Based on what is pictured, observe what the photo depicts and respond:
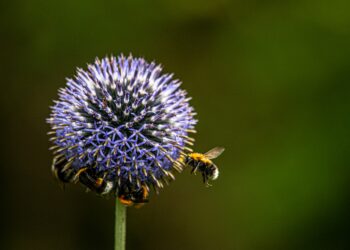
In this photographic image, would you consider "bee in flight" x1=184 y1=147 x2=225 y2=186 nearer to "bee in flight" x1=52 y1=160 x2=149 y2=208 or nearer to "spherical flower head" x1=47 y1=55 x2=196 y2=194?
"spherical flower head" x1=47 y1=55 x2=196 y2=194

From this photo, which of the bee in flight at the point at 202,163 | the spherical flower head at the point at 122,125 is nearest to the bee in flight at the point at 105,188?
the spherical flower head at the point at 122,125

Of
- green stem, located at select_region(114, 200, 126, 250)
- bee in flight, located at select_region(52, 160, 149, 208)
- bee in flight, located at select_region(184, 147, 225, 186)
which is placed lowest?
green stem, located at select_region(114, 200, 126, 250)

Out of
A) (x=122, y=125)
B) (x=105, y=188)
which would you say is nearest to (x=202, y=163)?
(x=122, y=125)

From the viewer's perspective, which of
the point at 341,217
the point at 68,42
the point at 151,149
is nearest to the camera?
the point at 151,149

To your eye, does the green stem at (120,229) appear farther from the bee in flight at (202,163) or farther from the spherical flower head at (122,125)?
the bee in flight at (202,163)

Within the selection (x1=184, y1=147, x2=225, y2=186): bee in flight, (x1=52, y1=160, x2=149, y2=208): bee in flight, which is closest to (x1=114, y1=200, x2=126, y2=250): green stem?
(x1=52, y1=160, x2=149, y2=208): bee in flight

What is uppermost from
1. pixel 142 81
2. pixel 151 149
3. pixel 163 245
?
pixel 142 81

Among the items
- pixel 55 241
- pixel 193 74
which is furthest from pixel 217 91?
pixel 55 241

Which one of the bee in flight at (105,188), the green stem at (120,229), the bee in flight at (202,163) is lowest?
the green stem at (120,229)

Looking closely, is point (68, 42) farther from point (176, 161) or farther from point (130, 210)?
Result: point (176, 161)
